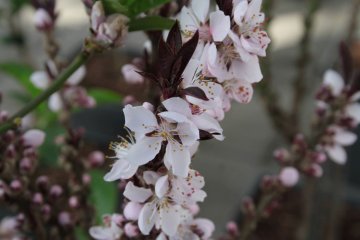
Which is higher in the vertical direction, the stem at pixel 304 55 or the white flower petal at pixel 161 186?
the stem at pixel 304 55

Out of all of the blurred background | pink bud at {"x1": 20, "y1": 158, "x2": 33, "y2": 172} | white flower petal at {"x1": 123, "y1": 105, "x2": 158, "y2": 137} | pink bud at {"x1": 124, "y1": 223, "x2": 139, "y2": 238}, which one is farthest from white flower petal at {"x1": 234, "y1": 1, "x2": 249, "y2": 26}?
the blurred background

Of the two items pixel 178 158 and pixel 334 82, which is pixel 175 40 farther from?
pixel 334 82

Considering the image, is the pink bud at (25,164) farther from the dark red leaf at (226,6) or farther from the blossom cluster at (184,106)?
the dark red leaf at (226,6)

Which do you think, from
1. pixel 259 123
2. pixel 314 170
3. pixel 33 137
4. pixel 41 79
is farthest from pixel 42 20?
pixel 259 123

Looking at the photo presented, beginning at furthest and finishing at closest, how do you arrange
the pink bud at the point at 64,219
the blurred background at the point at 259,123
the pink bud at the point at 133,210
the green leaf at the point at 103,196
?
the blurred background at the point at 259,123 < the green leaf at the point at 103,196 < the pink bud at the point at 64,219 < the pink bud at the point at 133,210

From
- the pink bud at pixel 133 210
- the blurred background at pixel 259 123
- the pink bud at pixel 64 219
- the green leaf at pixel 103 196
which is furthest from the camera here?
the blurred background at pixel 259 123

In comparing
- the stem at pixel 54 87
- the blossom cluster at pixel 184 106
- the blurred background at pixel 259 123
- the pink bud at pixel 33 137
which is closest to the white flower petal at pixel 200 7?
the blossom cluster at pixel 184 106

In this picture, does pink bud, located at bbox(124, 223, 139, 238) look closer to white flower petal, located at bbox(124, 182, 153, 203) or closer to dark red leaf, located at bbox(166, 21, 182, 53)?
white flower petal, located at bbox(124, 182, 153, 203)

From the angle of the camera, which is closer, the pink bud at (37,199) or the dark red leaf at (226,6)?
the dark red leaf at (226,6)
